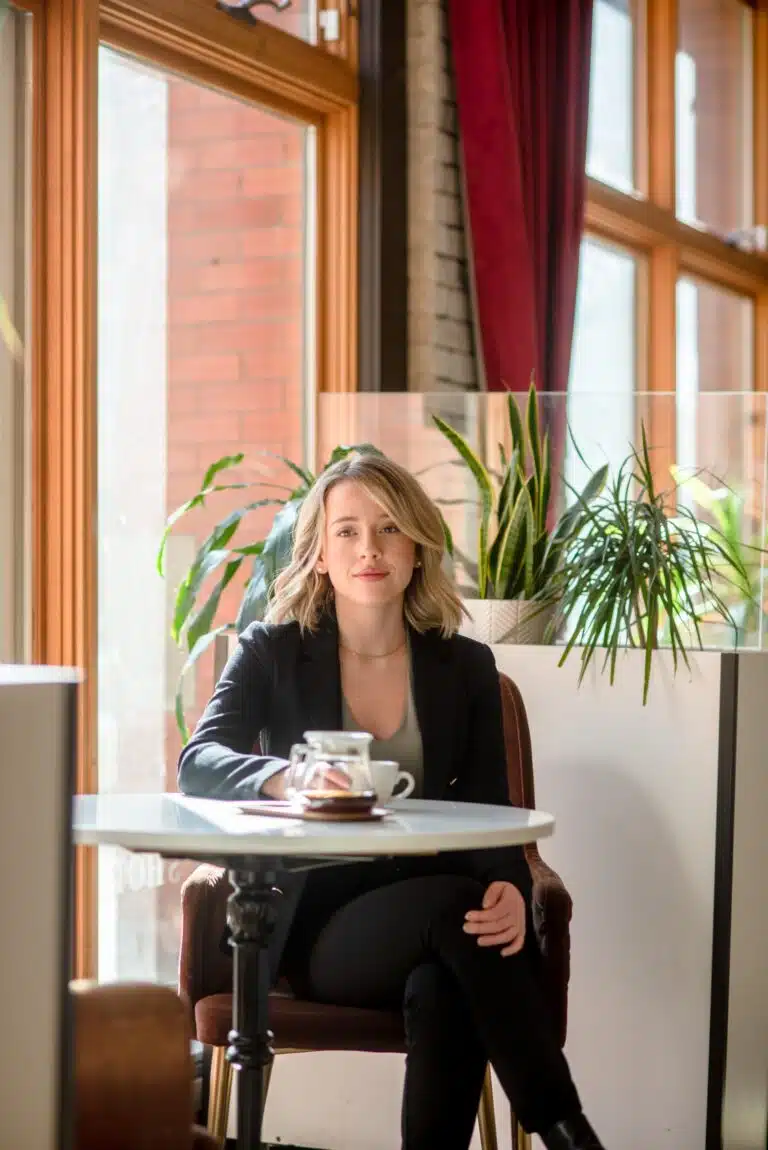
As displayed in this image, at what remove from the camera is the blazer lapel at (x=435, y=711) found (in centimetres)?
245

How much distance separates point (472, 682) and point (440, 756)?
141 millimetres

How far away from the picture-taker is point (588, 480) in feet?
10.3

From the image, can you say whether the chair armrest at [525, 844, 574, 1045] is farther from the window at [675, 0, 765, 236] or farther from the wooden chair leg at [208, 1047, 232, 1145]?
the window at [675, 0, 765, 236]

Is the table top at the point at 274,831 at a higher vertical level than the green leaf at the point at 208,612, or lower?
lower

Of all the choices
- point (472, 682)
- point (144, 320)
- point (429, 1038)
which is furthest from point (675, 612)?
point (144, 320)

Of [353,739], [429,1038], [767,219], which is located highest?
[767,219]

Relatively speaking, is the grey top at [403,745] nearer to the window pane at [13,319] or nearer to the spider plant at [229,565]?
the spider plant at [229,565]

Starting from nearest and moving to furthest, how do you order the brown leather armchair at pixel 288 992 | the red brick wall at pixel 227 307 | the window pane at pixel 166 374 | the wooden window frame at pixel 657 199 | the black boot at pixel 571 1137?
1. the black boot at pixel 571 1137
2. the brown leather armchair at pixel 288 992
3. the window pane at pixel 166 374
4. the red brick wall at pixel 227 307
5. the wooden window frame at pixel 657 199

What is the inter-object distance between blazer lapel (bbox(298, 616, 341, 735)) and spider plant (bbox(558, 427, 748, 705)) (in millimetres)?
582

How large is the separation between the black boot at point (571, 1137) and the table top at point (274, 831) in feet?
1.25

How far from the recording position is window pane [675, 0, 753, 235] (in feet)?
21.6

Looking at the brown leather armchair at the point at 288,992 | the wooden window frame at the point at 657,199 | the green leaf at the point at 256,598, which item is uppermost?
the wooden window frame at the point at 657,199

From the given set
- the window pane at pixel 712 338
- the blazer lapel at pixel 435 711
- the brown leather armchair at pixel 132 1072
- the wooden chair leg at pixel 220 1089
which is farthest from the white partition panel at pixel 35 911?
the window pane at pixel 712 338

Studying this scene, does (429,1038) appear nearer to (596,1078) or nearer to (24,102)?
(596,1078)
